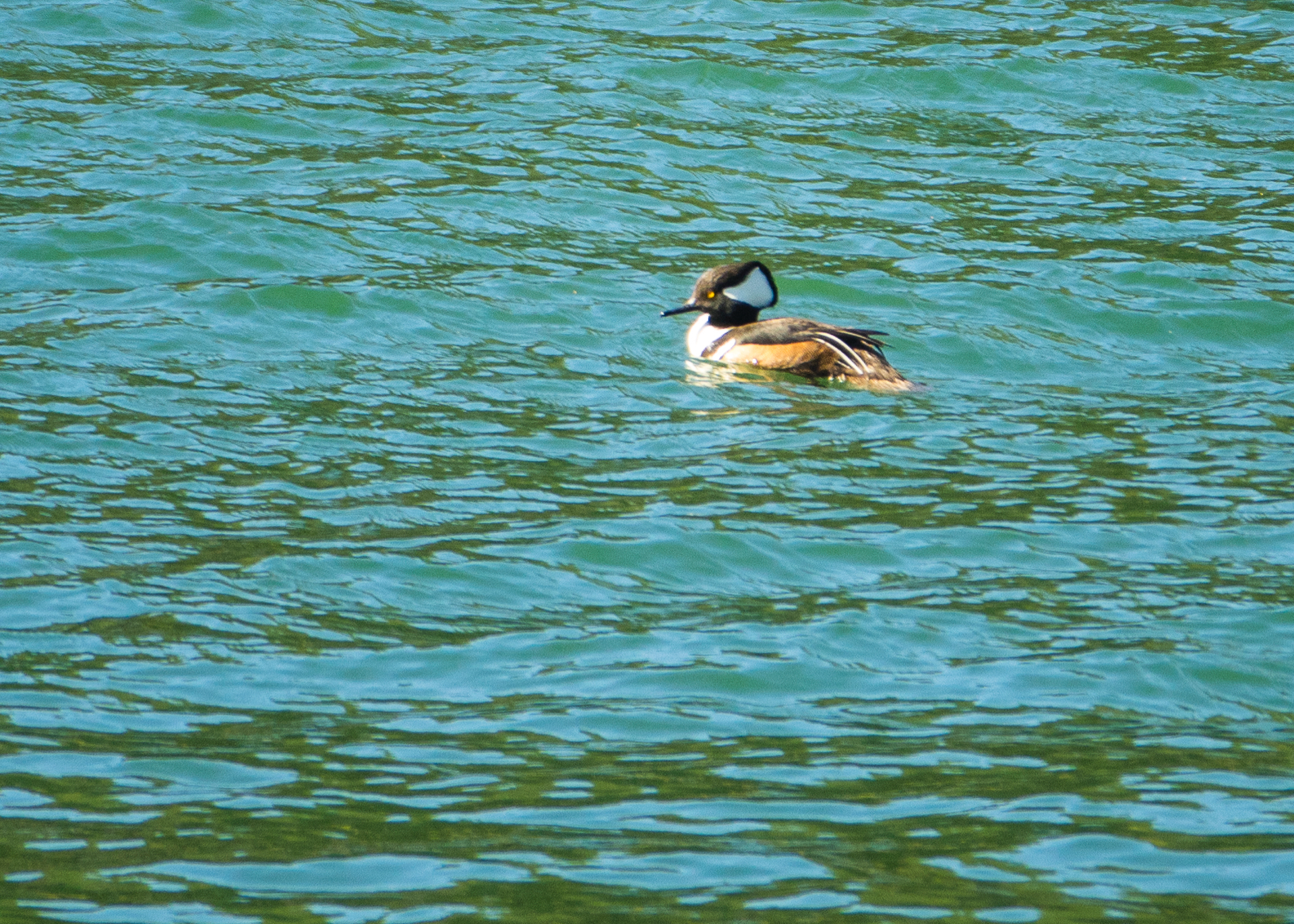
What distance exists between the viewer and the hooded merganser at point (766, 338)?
36.2ft

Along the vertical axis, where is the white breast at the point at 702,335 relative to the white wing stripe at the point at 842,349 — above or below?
above

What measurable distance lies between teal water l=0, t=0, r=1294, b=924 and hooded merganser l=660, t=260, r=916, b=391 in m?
0.17

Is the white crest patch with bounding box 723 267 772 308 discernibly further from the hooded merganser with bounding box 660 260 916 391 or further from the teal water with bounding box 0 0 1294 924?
the teal water with bounding box 0 0 1294 924

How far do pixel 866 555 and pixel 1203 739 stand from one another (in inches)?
81.0

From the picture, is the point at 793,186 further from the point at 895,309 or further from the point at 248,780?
the point at 248,780

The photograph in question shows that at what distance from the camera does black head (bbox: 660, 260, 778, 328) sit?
1194 cm

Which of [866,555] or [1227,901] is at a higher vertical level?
[866,555]

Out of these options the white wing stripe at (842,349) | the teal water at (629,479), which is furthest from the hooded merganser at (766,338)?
the teal water at (629,479)

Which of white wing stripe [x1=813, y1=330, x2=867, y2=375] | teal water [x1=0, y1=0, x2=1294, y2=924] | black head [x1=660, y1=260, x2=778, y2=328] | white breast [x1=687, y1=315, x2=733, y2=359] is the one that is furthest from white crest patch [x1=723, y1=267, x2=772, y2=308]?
white wing stripe [x1=813, y1=330, x2=867, y2=375]

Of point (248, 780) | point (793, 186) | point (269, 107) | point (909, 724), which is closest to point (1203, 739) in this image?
point (909, 724)

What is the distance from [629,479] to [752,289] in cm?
321

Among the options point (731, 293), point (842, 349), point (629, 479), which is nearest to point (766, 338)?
point (731, 293)

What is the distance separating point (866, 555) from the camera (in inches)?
319

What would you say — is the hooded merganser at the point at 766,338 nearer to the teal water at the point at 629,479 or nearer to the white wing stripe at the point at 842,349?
the white wing stripe at the point at 842,349
